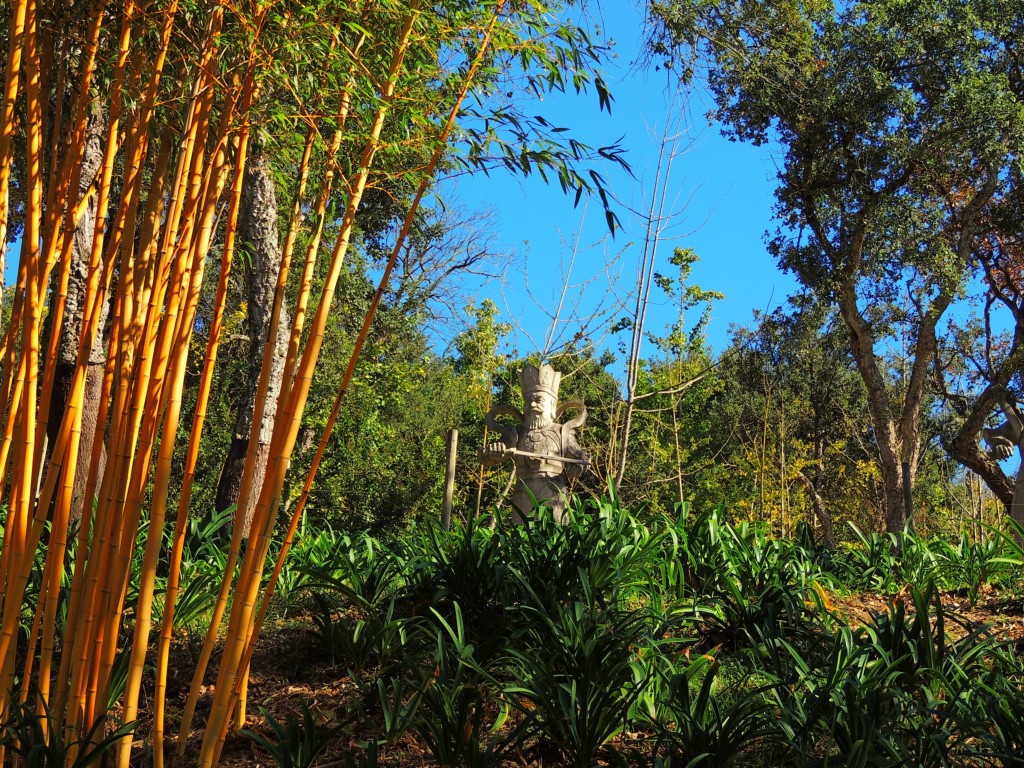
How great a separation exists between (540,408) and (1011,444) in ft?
17.1

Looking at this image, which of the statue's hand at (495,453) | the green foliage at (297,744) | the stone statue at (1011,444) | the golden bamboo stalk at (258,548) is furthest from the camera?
the stone statue at (1011,444)

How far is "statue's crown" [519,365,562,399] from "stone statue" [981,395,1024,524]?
15.0ft

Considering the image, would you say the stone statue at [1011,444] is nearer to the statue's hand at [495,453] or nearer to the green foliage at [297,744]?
the statue's hand at [495,453]

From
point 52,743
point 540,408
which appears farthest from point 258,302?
point 52,743

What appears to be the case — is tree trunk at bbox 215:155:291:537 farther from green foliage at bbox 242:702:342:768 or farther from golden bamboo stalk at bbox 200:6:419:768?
golden bamboo stalk at bbox 200:6:419:768

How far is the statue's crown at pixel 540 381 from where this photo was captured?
6703 millimetres

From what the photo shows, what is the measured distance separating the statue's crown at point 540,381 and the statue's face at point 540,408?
0.14 ft

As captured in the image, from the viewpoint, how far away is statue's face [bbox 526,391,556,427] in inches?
259

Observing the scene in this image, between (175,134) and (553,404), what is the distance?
14.0 ft

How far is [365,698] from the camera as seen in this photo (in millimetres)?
3086

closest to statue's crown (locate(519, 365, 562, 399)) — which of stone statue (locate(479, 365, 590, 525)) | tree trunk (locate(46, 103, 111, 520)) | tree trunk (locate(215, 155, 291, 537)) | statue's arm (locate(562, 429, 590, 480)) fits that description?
stone statue (locate(479, 365, 590, 525))

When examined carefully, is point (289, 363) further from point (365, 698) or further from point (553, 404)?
point (553, 404)

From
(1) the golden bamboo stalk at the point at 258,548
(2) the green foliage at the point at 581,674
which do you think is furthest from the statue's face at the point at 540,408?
(1) the golden bamboo stalk at the point at 258,548

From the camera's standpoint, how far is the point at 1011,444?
881 centimetres
